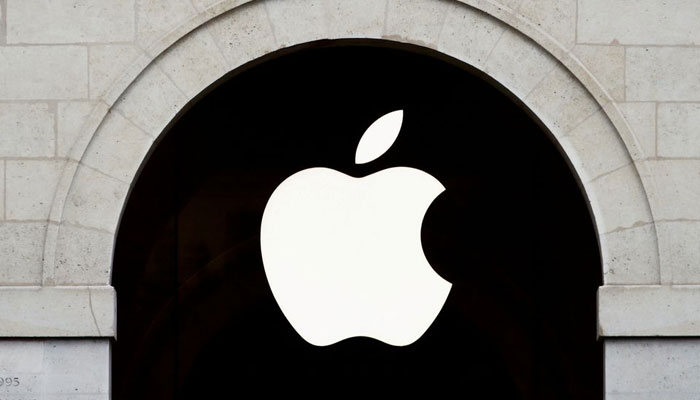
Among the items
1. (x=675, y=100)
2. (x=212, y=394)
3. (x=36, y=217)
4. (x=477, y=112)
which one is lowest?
(x=212, y=394)

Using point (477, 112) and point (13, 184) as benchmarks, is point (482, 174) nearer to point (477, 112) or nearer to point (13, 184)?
point (477, 112)

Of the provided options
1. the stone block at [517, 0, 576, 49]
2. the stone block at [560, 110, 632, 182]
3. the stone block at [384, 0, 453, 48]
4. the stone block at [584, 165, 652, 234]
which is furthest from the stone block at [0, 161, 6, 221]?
the stone block at [584, 165, 652, 234]

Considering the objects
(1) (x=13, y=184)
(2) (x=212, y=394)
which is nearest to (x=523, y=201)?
(2) (x=212, y=394)

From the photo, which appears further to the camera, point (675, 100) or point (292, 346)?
point (292, 346)

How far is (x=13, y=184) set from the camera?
448 inches

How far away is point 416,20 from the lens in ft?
37.6

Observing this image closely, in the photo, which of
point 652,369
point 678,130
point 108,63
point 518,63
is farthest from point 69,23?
point 652,369

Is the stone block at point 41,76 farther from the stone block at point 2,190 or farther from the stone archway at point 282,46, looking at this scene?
the stone block at point 2,190

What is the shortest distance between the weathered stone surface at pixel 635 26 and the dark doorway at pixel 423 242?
3.34 meters

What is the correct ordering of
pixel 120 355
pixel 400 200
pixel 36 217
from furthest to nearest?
1. pixel 120 355
2. pixel 400 200
3. pixel 36 217

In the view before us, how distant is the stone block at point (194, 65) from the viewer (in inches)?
450

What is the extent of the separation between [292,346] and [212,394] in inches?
45.8

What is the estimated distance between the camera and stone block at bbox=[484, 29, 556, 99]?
11.4 metres

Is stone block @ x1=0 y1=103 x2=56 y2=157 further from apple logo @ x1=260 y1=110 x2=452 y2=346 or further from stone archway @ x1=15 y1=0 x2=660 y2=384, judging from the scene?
apple logo @ x1=260 y1=110 x2=452 y2=346
